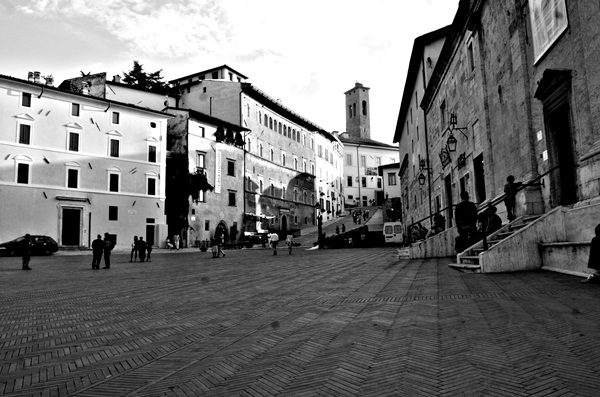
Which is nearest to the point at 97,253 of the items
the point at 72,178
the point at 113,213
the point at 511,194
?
the point at 511,194

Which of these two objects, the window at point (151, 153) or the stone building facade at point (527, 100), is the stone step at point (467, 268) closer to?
the stone building facade at point (527, 100)

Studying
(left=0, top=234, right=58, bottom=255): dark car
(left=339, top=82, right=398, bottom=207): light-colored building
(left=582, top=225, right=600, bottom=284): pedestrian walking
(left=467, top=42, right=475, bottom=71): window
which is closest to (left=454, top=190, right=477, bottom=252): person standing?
(left=582, top=225, right=600, bottom=284): pedestrian walking

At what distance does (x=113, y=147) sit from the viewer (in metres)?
38.8

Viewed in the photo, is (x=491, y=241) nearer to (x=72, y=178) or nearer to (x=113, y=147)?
(x=72, y=178)

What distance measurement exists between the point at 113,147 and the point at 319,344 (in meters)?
38.7

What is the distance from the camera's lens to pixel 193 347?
4.48 metres

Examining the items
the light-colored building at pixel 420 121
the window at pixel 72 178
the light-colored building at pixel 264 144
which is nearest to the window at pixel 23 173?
the window at pixel 72 178

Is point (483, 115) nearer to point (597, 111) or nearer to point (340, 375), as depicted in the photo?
point (597, 111)

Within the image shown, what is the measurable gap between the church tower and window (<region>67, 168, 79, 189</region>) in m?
74.4

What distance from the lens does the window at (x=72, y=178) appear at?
118 feet

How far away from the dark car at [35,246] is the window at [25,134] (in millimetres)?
7415

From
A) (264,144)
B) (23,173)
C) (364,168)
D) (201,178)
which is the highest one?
(364,168)

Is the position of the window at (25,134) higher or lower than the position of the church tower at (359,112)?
lower

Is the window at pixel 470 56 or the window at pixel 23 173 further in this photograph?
the window at pixel 23 173
